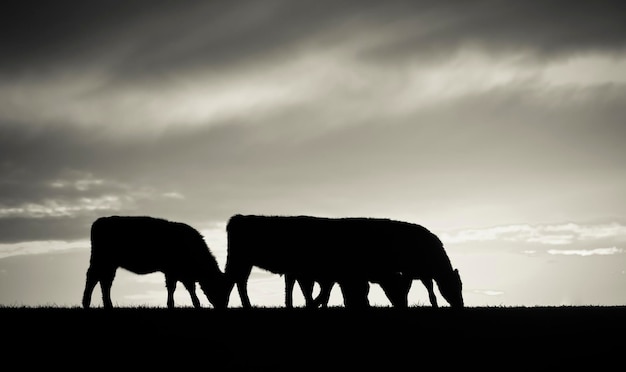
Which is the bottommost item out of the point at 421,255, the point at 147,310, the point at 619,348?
the point at 619,348

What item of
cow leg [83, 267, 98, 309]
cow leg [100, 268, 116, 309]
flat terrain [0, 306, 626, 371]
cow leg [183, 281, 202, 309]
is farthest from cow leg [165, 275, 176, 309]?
flat terrain [0, 306, 626, 371]

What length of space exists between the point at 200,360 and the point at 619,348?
9.17 m

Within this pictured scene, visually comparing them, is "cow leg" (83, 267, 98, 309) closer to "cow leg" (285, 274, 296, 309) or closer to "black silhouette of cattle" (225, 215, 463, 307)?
"black silhouette of cattle" (225, 215, 463, 307)

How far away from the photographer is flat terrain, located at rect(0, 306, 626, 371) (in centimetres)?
1273

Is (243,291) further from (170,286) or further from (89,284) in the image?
(89,284)

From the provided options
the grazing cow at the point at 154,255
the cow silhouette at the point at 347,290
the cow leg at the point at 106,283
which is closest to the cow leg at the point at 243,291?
the grazing cow at the point at 154,255

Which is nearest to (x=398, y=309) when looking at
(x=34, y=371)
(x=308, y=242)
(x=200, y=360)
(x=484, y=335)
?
(x=484, y=335)

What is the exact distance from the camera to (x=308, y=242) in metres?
24.0

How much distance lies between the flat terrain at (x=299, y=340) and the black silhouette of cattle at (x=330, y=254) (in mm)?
5198

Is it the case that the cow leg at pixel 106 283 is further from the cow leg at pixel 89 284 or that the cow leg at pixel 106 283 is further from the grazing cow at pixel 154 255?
the cow leg at pixel 89 284

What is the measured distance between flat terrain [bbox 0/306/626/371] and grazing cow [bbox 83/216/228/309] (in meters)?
5.98

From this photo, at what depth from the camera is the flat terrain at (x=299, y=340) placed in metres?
12.7

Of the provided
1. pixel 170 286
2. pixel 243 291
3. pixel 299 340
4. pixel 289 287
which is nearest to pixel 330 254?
pixel 289 287

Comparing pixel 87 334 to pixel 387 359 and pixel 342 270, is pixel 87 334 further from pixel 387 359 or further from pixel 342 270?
pixel 342 270
